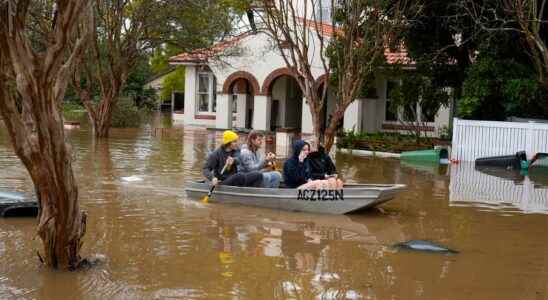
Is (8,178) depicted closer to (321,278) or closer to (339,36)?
→ (321,278)

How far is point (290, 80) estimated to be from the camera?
36.5m

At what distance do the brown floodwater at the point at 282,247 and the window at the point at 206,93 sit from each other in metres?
22.6

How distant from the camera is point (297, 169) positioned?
40.7 ft

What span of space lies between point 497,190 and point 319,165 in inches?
213

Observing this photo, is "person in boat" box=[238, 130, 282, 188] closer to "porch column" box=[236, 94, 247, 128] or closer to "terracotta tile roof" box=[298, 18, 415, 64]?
"terracotta tile roof" box=[298, 18, 415, 64]

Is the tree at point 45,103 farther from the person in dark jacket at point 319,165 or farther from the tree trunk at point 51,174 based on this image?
the person in dark jacket at point 319,165

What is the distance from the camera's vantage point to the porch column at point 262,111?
113ft

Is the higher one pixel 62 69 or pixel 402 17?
pixel 402 17

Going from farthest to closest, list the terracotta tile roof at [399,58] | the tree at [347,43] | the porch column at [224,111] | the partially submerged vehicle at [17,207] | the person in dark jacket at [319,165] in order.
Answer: the porch column at [224,111] → the terracotta tile roof at [399,58] → the tree at [347,43] → the person in dark jacket at [319,165] → the partially submerged vehicle at [17,207]

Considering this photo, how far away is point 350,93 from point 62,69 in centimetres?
1419

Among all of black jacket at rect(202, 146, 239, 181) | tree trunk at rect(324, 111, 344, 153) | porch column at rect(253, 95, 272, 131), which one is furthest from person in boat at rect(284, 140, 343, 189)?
porch column at rect(253, 95, 272, 131)

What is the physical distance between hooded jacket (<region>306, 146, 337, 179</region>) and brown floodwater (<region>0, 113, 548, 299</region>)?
962 millimetres

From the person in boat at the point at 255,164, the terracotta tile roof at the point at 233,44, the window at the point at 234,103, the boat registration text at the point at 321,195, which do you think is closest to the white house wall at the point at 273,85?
the terracotta tile roof at the point at 233,44

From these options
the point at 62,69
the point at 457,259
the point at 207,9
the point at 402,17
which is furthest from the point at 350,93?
the point at 62,69
